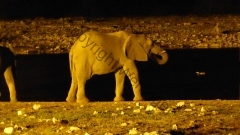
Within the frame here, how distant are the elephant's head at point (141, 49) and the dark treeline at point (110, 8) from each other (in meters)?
25.8

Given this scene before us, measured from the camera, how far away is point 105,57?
38.9 ft

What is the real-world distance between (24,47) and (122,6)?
18.1 metres

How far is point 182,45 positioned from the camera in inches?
1049

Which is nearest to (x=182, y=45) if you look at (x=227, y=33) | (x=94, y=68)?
(x=227, y=33)

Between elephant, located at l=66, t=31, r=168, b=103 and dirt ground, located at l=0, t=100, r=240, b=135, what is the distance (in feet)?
4.09

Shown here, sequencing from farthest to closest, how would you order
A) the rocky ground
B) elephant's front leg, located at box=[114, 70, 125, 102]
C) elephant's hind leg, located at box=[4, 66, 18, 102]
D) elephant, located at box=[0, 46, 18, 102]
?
the rocky ground, elephant, located at box=[0, 46, 18, 102], elephant's hind leg, located at box=[4, 66, 18, 102], elephant's front leg, located at box=[114, 70, 125, 102]

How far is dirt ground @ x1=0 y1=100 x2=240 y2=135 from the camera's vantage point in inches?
323

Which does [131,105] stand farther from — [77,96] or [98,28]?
[98,28]

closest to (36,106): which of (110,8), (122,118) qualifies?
(122,118)

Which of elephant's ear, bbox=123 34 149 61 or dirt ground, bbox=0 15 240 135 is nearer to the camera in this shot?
dirt ground, bbox=0 15 240 135

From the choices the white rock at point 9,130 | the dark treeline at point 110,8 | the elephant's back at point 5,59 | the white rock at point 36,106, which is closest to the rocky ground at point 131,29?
the dark treeline at point 110,8

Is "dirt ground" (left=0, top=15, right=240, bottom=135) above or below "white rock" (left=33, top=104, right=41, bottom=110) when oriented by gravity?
below

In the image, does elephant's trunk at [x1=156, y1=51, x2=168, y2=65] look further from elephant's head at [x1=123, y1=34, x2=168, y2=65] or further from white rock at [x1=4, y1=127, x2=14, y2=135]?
white rock at [x1=4, y1=127, x2=14, y2=135]

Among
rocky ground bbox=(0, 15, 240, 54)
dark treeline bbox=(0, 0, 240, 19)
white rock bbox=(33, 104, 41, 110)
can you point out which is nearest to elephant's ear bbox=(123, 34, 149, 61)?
white rock bbox=(33, 104, 41, 110)
